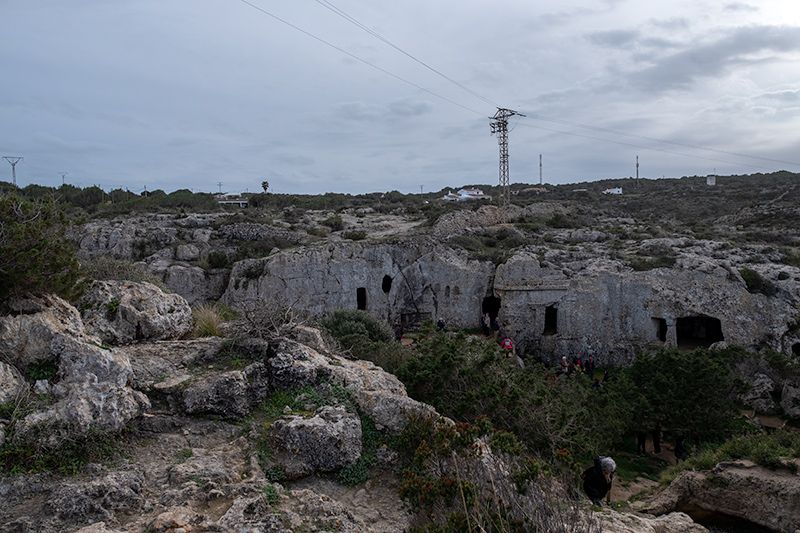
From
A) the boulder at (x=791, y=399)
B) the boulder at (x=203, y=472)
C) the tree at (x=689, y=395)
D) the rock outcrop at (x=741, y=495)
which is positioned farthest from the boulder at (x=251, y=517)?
the boulder at (x=791, y=399)

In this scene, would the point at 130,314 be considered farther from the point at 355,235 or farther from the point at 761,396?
the point at 355,235

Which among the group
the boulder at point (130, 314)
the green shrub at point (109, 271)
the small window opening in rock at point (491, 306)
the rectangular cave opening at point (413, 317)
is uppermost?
the green shrub at point (109, 271)

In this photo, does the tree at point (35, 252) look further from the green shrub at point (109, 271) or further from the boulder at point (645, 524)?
the boulder at point (645, 524)

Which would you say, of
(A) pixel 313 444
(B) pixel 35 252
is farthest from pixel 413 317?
(B) pixel 35 252

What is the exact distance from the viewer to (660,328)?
63.1 ft

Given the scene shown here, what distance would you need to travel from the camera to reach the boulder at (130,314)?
22.2ft

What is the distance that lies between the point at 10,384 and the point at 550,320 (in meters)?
19.2

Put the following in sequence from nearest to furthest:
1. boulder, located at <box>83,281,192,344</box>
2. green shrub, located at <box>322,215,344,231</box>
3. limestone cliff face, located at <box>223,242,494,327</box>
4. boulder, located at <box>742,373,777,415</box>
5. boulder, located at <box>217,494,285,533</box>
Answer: boulder, located at <box>217,494,285,533</box> < boulder, located at <box>83,281,192,344</box> < boulder, located at <box>742,373,777,415</box> < limestone cliff face, located at <box>223,242,494,327</box> < green shrub, located at <box>322,215,344,231</box>

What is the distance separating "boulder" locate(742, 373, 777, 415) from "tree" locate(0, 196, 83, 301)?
55.1 feet

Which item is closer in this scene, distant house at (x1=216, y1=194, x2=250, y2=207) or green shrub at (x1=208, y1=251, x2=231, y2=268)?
green shrub at (x1=208, y1=251, x2=231, y2=268)

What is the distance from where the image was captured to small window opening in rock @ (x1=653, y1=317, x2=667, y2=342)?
750 inches

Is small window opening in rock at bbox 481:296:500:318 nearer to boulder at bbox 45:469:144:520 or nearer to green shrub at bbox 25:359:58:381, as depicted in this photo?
green shrub at bbox 25:359:58:381

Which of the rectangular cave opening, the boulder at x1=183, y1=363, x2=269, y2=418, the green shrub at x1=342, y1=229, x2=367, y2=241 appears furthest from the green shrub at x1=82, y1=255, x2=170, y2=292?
the green shrub at x1=342, y1=229, x2=367, y2=241

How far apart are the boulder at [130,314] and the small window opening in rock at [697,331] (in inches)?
732
